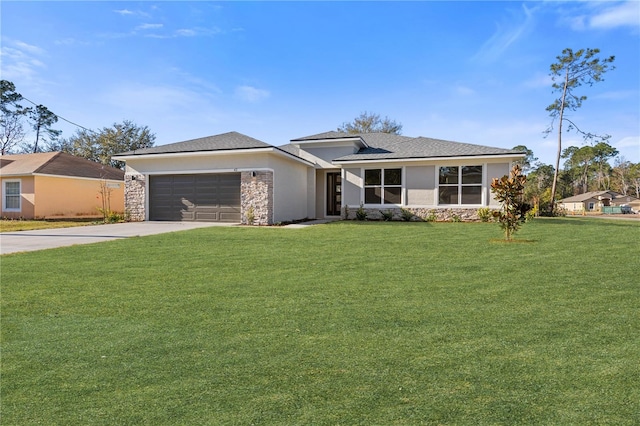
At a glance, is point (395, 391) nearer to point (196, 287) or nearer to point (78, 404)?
point (78, 404)

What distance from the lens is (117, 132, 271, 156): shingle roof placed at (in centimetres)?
1541

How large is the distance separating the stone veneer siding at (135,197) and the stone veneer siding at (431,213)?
972 centimetres

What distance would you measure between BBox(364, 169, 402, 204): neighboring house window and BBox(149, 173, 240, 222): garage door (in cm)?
601

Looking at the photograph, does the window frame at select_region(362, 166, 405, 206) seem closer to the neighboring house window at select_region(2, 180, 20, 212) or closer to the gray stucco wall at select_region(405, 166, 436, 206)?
→ the gray stucco wall at select_region(405, 166, 436, 206)

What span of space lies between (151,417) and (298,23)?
1405 centimetres

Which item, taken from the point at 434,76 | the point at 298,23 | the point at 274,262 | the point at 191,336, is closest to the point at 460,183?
the point at 434,76

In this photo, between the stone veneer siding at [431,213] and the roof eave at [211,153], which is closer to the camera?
the roof eave at [211,153]

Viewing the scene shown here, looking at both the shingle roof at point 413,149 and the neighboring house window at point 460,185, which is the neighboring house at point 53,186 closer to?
the shingle roof at point 413,149

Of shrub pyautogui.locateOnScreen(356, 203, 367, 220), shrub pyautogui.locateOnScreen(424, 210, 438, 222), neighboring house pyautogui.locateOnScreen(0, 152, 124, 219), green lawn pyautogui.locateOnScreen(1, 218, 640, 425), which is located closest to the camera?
green lawn pyautogui.locateOnScreen(1, 218, 640, 425)

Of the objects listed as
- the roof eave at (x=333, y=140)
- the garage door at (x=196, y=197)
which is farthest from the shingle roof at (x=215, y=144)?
the roof eave at (x=333, y=140)

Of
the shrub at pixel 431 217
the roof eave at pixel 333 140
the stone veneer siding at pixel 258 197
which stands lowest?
the shrub at pixel 431 217

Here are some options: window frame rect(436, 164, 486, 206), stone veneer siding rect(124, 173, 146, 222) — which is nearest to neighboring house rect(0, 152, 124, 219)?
stone veneer siding rect(124, 173, 146, 222)

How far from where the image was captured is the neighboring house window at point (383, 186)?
17.0 metres

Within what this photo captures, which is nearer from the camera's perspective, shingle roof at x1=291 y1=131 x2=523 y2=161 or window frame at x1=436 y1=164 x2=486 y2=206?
shingle roof at x1=291 y1=131 x2=523 y2=161
